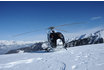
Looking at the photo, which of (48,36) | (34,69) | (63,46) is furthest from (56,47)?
(34,69)

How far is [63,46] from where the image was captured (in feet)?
39.5

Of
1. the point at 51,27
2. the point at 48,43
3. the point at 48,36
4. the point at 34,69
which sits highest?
the point at 51,27

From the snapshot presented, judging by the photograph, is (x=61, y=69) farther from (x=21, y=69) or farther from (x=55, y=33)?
(x=55, y=33)

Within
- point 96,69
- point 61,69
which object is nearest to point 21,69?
point 61,69

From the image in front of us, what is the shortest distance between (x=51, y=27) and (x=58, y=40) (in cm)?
213

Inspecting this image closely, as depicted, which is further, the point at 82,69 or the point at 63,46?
the point at 63,46

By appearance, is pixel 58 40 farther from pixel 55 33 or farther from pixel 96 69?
pixel 96 69

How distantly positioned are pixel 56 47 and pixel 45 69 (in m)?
7.78

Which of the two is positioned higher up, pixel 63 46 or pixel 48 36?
pixel 48 36

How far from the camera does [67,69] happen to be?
14.0 ft

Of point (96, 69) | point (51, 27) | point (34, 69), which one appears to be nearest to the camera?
point (96, 69)

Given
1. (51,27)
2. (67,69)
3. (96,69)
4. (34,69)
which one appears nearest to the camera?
(96,69)

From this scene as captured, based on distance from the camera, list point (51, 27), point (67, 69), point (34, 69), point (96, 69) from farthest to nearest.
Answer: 1. point (51, 27)
2. point (34, 69)
3. point (67, 69)
4. point (96, 69)

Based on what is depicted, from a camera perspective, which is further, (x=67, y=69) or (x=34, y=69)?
(x=34, y=69)
